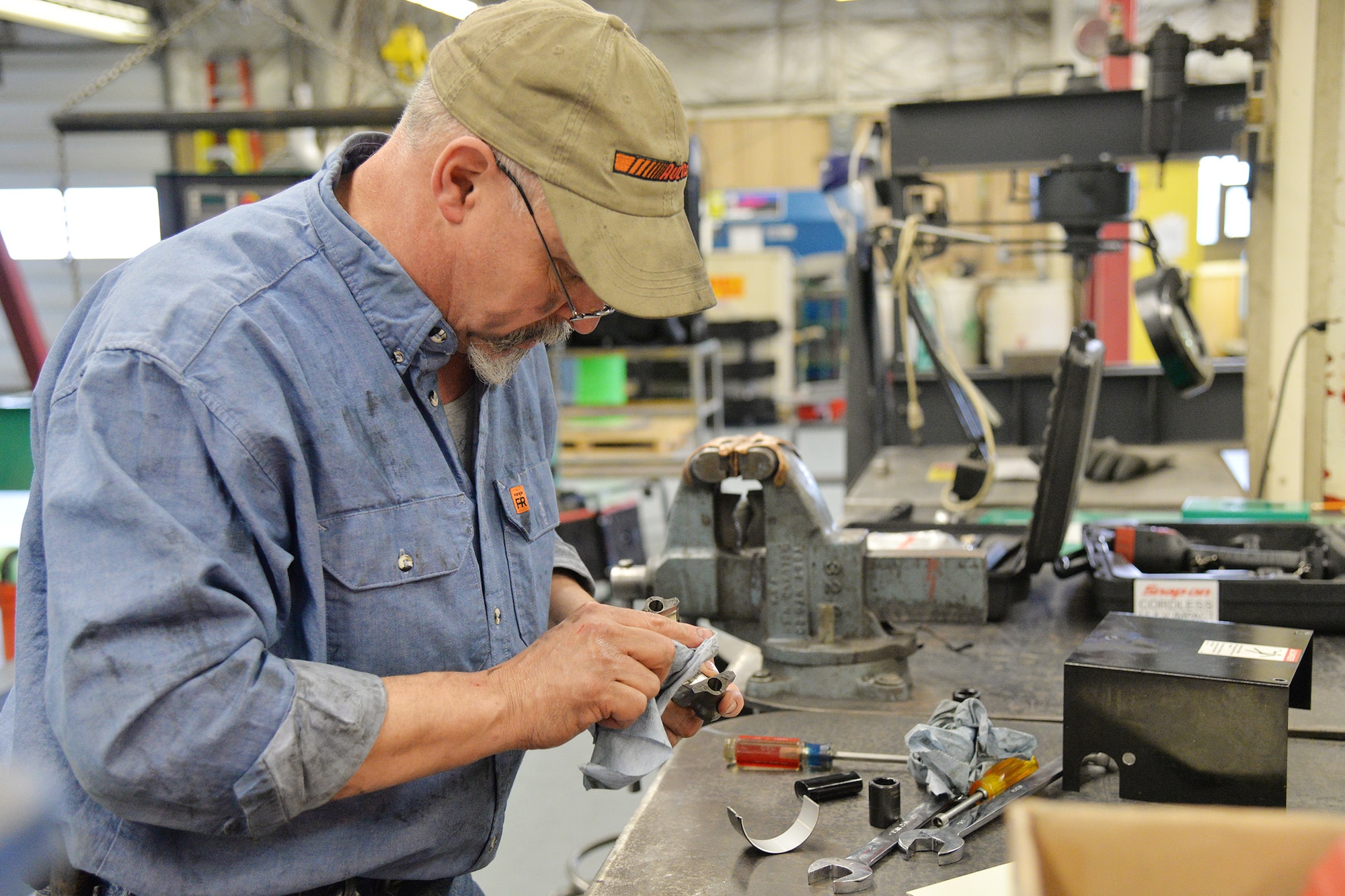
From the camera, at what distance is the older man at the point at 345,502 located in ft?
2.72

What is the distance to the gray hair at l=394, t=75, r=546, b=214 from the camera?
1.00m

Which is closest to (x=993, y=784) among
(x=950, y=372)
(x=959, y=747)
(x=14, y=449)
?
(x=959, y=747)

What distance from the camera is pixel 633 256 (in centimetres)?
106

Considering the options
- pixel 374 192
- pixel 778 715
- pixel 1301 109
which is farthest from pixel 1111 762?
pixel 1301 109

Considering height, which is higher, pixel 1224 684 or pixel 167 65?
pixel 167 65

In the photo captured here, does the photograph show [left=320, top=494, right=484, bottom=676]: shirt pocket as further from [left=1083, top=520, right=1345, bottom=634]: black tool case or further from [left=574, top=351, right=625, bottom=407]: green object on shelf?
[left=574, top=351, right=625, bottom=407]: green object on shelf

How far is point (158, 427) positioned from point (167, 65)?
39.7 ft

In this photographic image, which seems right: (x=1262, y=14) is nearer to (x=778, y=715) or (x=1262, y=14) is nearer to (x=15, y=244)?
(x=778, y=715)

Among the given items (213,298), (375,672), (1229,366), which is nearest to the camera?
(213,298)

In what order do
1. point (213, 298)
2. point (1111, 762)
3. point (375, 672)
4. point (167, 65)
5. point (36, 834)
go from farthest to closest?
point (167, 65)
point (1111, 762)
point (375, 672)
point (213, 298)
point (36, 834)

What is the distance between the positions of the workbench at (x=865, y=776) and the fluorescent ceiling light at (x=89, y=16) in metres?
5.74

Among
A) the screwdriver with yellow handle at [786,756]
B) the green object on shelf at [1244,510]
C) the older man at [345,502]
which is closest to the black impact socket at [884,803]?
the screwdriver with yellow handle at [786,756]

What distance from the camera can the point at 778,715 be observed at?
1.55 metres

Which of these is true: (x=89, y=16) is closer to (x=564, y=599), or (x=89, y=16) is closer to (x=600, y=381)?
(x=600, y=381)
